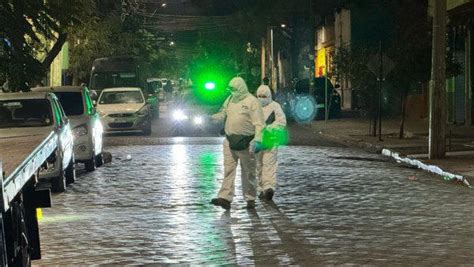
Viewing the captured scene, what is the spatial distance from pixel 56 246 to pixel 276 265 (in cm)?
270

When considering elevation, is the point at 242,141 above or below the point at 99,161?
above

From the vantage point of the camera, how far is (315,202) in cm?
1392

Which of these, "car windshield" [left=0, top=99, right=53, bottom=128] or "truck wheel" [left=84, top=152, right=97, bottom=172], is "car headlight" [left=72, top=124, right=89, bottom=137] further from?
"car windshield" [left=0, top=99, right=53, bottom=128]

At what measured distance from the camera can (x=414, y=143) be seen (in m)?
26.5

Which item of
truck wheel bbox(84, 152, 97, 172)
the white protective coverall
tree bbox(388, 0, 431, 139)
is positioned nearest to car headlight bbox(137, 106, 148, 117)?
tree bbox(388, 0, 431, 139)

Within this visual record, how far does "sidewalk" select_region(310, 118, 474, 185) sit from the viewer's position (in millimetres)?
18969

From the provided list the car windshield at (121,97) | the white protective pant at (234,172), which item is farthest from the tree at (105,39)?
the white protective pant at (234,172)

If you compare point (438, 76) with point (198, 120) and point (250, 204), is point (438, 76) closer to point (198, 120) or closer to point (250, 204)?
point (250, 204)

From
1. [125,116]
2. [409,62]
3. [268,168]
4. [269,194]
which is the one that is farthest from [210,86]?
[268,168]

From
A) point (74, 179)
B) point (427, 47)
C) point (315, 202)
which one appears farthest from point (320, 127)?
point (315, 202)

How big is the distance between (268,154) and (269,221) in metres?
2.17

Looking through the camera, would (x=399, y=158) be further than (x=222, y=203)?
Yes

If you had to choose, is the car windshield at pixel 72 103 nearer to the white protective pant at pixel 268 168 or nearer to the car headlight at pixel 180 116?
the white protective pant at pixel 268 168

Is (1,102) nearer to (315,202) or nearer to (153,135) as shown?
(315,202)
